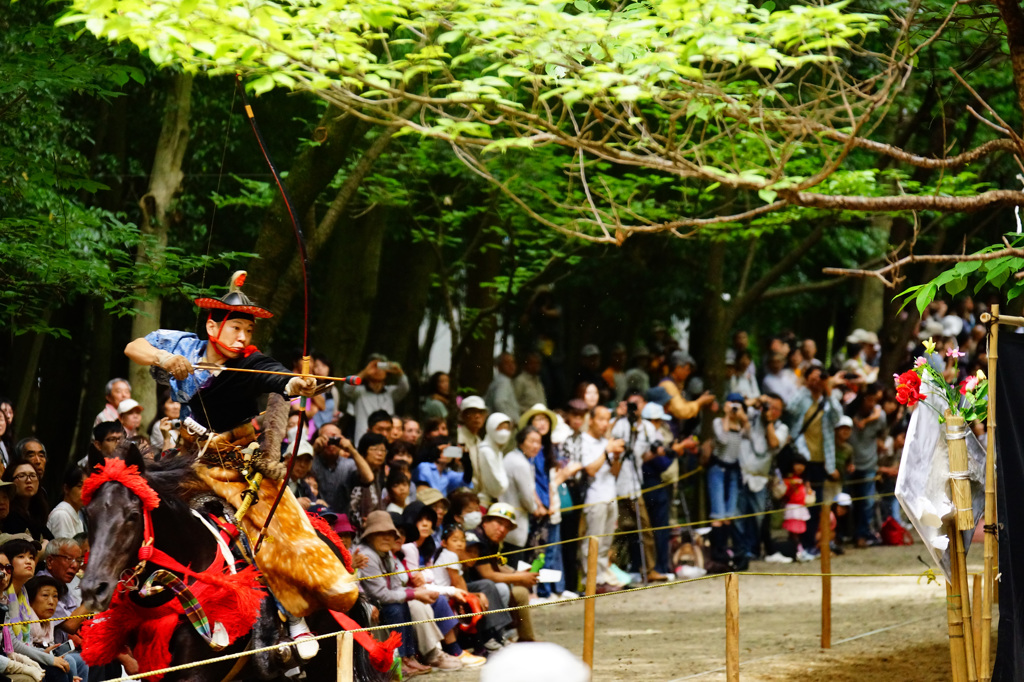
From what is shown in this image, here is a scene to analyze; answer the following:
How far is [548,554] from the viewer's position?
1024 cm

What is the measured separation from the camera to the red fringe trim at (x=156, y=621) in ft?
17.5

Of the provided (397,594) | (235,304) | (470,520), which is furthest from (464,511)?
(235,304)

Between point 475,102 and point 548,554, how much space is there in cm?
510

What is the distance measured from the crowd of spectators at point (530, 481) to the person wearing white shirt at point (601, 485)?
0.7 inches

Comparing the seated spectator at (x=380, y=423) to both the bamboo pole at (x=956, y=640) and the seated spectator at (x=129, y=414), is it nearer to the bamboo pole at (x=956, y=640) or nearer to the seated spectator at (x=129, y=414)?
the seated spectator at (x=129, y=414)

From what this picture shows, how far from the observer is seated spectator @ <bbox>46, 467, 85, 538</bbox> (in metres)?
7.28

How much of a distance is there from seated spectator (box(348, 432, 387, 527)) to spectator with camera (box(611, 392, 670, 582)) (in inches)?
113

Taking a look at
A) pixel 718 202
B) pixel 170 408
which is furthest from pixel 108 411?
pixel 718 202

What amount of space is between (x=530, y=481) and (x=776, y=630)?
2412 mm

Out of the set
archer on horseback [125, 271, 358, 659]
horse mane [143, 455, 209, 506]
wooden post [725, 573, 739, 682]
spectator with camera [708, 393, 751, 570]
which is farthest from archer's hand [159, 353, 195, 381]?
spectator with camera [708, 393, 751, 570]

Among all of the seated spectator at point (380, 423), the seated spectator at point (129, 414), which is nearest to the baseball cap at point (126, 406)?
the seated spectator at point (129, 414)

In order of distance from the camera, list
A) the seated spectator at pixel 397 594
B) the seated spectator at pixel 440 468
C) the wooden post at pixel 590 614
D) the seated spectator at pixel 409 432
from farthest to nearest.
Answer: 1. the seated spectator at pixel 409 432
2. the seated spectator at pixel 440 468
3. the seated spectator at pixel 397 594
4. the wooden post at pixel 590 614

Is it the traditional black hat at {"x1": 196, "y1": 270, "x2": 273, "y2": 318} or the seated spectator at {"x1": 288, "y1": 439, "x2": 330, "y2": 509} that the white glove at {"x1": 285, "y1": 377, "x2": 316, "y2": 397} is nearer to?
the traditional black hat at {"x1": 196, "y1": 270, "x2": 273, "y2": 318}

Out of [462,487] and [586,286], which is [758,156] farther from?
[586,286]
